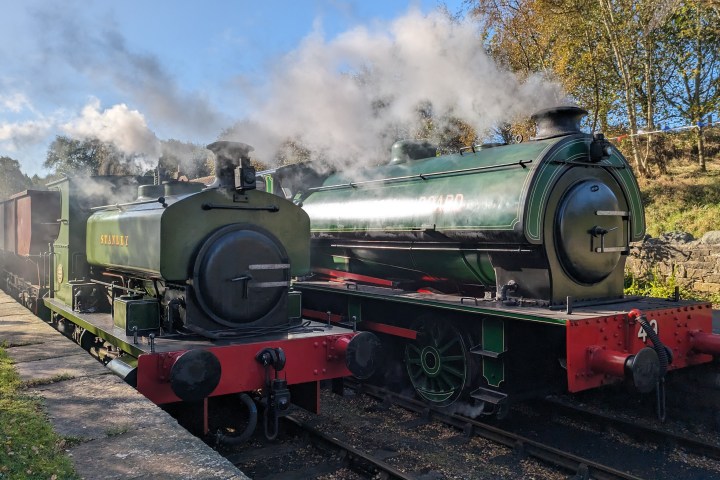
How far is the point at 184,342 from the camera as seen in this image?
488 centimetres

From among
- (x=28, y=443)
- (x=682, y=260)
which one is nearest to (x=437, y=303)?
(x=28, y=443)

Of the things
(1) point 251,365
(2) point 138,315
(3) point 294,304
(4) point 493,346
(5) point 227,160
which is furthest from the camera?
(3) point 294,304

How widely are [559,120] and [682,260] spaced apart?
22.2ft

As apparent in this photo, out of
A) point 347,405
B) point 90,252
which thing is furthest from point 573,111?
point 90,252

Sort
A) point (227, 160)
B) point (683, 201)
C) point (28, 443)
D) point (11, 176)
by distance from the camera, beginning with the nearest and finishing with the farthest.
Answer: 1. point (28, 443)
2. point (227, 160)
3. point (683, 201)
4. point (11, 176)

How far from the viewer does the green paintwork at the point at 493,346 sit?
561 centimetres

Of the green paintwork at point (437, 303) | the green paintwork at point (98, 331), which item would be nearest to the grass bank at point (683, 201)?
the green paintwork at point (437, 303)

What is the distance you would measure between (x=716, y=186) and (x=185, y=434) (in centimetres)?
1616

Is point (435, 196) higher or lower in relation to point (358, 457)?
higher

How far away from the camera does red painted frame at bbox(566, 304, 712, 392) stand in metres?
4.90

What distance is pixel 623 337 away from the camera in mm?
5230

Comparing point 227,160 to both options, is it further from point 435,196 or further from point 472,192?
point 472,192

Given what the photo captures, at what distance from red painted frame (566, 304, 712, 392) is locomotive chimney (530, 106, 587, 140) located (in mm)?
1997

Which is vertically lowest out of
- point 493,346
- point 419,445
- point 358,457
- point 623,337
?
point 419,445
